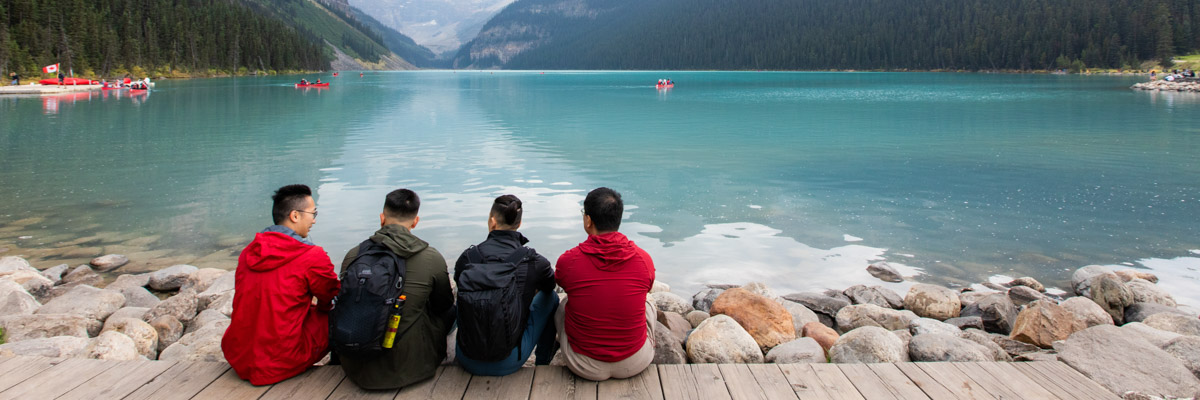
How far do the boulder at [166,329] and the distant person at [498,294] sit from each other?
4450 mm

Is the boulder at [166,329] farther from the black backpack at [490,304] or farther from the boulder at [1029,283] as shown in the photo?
the boulder at [1029,283]

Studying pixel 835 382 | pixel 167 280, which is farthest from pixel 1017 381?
pixel 167 280

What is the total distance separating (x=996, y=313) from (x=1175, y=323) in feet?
5.37

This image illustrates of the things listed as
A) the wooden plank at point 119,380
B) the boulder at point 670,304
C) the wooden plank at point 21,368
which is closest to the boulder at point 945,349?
the boulder at point 670,304

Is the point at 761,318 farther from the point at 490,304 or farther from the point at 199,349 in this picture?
the point at 199,349

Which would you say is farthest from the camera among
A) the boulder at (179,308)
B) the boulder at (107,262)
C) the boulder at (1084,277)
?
the boulder at (107,262)

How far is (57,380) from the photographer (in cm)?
462

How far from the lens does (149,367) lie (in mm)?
4852

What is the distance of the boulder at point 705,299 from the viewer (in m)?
9.28

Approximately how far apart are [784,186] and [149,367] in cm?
1588

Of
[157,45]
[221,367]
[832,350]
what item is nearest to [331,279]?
[221,367]

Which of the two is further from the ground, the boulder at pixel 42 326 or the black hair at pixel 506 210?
the black hair at pixel 506 210

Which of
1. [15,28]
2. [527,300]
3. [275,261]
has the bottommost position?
[527,300]

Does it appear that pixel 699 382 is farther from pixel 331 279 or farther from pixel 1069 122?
pixel 1069 122
